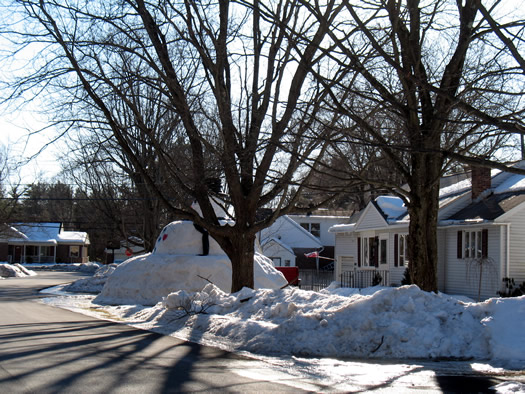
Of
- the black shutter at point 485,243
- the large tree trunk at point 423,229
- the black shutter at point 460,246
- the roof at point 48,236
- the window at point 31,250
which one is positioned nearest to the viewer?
the large tree trunk at point 423,229

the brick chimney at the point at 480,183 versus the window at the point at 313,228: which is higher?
the brick chimney at the point at 480,183

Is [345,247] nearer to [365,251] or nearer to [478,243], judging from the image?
[365,251]

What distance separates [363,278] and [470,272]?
8255 mm

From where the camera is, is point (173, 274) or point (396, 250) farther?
point (396, 250)

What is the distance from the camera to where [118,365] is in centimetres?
815

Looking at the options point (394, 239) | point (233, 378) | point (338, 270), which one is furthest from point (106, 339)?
point (338, 270)

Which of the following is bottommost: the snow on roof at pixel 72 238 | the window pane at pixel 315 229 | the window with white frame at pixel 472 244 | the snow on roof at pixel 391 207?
the snow on roof at pixel 72 238

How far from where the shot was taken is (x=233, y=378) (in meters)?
7.52

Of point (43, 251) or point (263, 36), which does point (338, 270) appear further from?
point (43, 251)

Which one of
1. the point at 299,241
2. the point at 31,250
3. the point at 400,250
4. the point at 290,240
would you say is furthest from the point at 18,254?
the point at 400,250

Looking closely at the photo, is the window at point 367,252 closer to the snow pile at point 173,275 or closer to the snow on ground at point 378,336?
the snow pile at point 173,275

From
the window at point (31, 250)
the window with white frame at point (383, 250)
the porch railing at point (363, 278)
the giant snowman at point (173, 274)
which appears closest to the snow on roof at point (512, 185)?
the window with white frame at point (383, 250)

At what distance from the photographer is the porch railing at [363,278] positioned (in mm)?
29547

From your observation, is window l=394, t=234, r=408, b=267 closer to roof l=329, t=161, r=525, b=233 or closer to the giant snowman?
roof l=329, t=161, r=525, b=233
